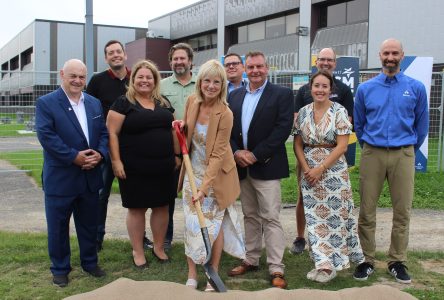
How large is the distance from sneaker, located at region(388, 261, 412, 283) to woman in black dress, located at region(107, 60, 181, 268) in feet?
→ 7.74

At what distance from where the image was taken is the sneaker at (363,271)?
4.84 metres

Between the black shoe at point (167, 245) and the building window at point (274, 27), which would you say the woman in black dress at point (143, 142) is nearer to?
the black shoe at point (167, 245)

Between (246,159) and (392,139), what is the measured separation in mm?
1415

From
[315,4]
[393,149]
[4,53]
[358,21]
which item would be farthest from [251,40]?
[4,53]

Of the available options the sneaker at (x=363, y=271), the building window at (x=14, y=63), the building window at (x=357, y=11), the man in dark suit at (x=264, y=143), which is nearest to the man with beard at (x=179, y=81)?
the man in dark suit at (x=264, y=143)

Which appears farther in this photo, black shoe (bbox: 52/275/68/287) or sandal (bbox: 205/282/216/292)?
black shoe (bbox: 52/275/68/287)

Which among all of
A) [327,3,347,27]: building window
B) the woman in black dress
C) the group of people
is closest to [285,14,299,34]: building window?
[327,3,347,27]: building window

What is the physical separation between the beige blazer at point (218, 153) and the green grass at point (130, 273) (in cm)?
94

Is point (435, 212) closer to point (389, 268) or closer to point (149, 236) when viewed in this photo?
point (389, 268)

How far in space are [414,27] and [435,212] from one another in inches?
592

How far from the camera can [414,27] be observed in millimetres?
20750

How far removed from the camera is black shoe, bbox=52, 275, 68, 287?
464 cm

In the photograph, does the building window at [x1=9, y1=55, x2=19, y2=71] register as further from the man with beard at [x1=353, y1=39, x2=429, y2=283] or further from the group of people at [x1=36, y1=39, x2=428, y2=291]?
the man with beard at [x1=353, y1=39, x2=429, y2=283]

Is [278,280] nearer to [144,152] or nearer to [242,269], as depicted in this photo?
[242,269]
